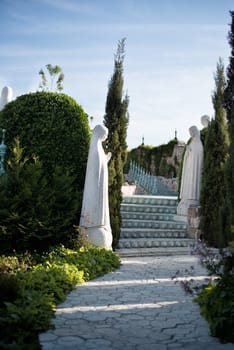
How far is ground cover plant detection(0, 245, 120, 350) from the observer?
383cm

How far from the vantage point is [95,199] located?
326 inches

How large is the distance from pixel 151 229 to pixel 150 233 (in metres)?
0.41

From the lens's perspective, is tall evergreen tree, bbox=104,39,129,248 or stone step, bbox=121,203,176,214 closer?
tall evergreen tree, bbox=104,39,129,248

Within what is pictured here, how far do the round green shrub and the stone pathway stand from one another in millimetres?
2953

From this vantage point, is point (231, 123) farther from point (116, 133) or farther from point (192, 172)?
point (192, 172)

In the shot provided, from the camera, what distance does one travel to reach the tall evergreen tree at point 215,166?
1098 centimetres

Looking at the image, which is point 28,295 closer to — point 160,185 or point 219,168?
point 219,168

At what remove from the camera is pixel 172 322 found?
14.5 ft

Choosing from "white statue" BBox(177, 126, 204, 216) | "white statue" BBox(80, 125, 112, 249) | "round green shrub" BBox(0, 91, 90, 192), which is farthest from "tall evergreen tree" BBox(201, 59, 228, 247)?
"round green shrub" BBox(0, 91, 90, 192)

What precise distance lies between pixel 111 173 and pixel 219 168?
3.24 m

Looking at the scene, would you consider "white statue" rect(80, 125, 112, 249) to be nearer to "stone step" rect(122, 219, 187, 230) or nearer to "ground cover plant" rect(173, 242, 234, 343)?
"stone step" rect(122, 219, 187, 230)

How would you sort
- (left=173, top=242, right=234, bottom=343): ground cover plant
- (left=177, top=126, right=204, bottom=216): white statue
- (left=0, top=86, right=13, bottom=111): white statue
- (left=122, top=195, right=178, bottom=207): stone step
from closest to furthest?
(left=173, top=242, right=234, bottom=343): ground cover plant
(left=0, top=86, right=13, bottom=111): white statue
(left=177, top=126, right=204, bottom=216): white statue
(left=122, top=195, right=178, bottom=207): stone step

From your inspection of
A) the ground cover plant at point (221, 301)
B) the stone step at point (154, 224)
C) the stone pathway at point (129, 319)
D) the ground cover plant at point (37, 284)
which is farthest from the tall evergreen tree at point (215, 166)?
the ground cover plant at point (221, 301)

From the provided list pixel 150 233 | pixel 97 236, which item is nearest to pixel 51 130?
pixel 97 236
